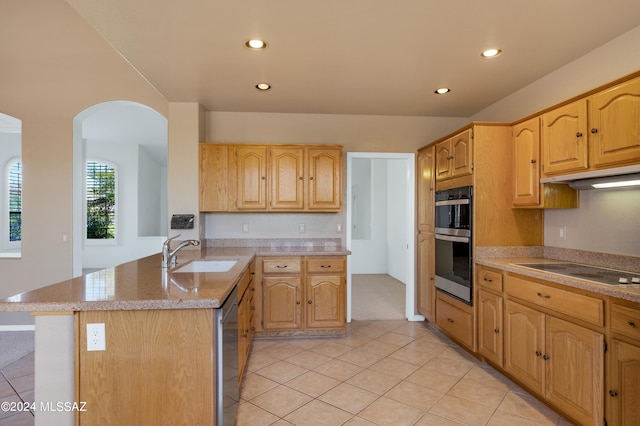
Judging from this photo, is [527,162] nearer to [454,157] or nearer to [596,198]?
[596,198]

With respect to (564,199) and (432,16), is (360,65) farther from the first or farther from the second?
(564,199)

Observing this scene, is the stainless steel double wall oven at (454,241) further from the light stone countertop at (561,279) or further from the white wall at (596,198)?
the white wall at (596,198)

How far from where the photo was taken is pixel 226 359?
1645 millimetres

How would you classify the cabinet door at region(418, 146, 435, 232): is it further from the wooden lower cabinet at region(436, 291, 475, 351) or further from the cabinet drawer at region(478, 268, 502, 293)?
the cabinet drawer at region(478, 268, 502, 293)

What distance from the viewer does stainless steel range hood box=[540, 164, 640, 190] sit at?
6.38ft

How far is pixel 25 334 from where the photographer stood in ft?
12.0

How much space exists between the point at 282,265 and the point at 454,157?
2037 millimetres

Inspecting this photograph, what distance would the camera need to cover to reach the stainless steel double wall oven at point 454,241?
296 cm

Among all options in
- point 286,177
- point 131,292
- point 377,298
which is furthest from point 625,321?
point 377,298

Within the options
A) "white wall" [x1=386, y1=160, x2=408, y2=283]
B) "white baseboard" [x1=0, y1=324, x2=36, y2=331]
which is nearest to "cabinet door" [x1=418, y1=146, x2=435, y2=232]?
"white wall" [x1=386, y1=160, x2=408, y2=283]

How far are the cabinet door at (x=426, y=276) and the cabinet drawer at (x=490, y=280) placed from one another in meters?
0.82

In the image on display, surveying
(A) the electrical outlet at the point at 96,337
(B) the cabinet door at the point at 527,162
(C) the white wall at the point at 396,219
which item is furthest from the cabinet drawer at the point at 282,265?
(C) the white wall at the point at 396,219

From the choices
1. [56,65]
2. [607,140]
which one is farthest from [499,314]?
[56,65]

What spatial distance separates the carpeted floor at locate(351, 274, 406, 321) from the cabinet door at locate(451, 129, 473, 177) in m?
2.08
